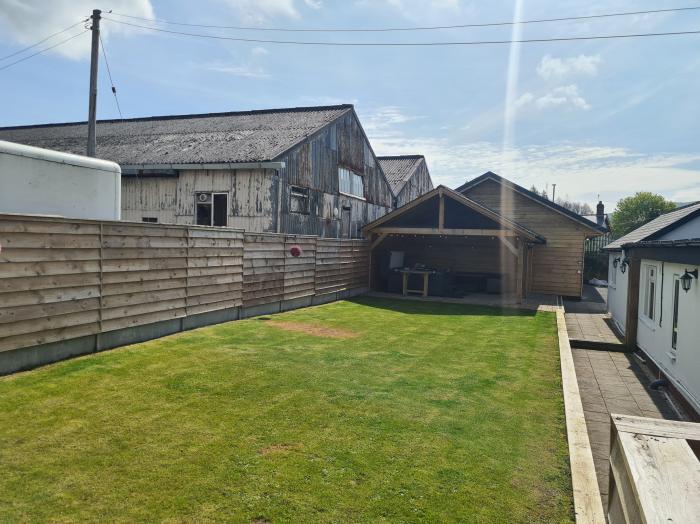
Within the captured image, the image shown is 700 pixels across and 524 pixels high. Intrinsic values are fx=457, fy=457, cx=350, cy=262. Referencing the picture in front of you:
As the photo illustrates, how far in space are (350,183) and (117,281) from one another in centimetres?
1463

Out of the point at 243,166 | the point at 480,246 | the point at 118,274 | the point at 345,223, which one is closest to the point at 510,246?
the point at 480,246

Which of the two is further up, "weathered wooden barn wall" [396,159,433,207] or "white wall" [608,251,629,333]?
"weathered wooden barn wall" [396,159,433,207]

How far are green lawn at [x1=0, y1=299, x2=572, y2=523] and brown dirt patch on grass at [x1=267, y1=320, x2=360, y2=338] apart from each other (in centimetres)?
170

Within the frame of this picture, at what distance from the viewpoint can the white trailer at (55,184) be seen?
720 cm

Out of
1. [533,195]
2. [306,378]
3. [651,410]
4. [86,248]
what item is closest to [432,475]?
[306,378]

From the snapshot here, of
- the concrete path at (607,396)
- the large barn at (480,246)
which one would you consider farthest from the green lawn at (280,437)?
the large barn at (480,246)

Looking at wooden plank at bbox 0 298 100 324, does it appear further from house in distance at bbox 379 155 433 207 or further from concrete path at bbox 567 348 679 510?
house in distance at bbox 379 155 433 207

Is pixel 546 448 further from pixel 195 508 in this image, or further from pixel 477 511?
pixel 195 508

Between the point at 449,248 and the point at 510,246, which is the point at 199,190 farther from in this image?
the point at 449,248

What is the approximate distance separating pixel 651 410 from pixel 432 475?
481 centimetres

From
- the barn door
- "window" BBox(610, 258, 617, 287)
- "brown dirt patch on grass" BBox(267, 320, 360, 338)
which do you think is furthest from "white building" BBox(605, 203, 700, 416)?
the barn door

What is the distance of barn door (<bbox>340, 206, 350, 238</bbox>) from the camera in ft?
66.6

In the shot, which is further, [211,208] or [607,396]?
[211,208]

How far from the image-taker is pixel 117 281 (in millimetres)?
7602
